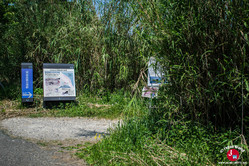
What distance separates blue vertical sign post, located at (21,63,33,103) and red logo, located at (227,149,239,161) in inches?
276

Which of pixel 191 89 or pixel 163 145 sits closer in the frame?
pixel 163 145

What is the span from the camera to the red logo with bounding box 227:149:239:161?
3.15 m

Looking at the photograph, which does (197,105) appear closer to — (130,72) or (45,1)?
(130,72)

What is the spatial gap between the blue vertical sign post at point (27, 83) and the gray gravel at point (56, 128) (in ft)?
4.27

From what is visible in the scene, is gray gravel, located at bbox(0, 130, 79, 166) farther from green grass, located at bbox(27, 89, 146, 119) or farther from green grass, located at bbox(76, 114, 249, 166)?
green grass, located at bbox(27, 89, 146, 119)

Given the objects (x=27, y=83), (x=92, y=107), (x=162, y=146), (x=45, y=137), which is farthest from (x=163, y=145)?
(x=27, y=83)

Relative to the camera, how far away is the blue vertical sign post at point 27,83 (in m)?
8.78

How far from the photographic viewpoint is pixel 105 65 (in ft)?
31.4

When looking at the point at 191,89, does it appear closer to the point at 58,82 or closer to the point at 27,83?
the point at 58,82

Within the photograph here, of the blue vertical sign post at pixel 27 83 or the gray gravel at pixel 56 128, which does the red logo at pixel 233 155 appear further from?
the blue vertical sign post at pixel 27 83

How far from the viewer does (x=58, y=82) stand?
9.09 m

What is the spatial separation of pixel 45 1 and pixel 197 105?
10.2m

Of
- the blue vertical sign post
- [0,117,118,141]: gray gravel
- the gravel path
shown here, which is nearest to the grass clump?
the gravel path

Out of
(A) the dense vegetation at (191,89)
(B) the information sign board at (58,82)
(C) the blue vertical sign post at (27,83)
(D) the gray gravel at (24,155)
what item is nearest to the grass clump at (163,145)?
(A) the dense vegetation at (191,89)
